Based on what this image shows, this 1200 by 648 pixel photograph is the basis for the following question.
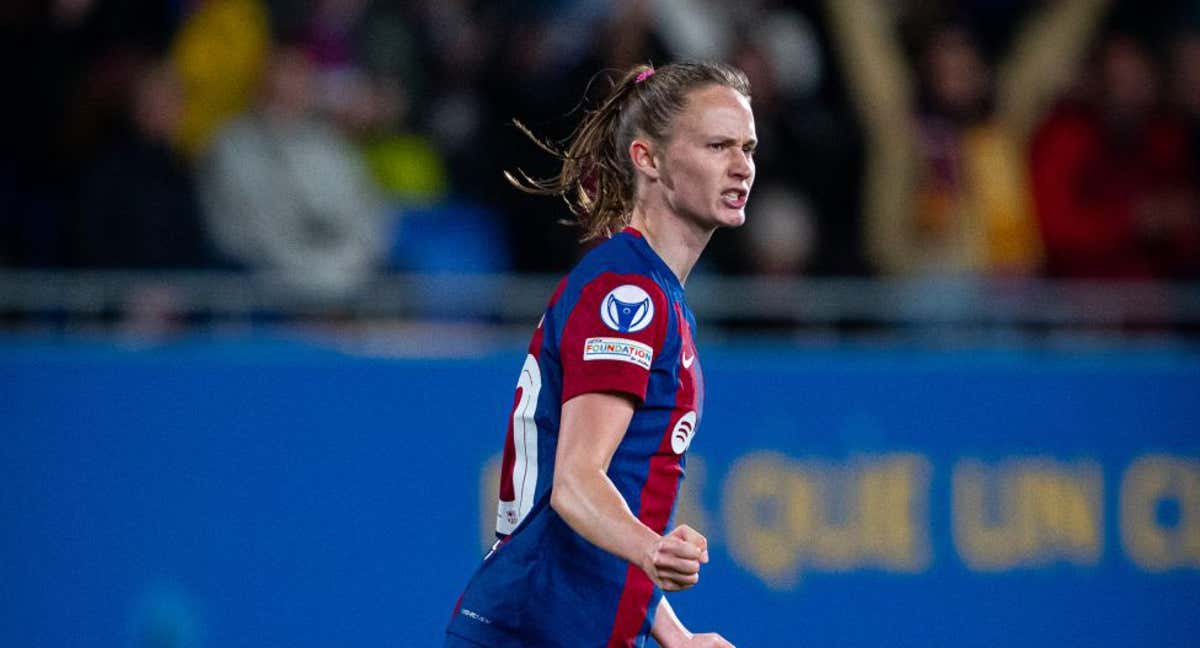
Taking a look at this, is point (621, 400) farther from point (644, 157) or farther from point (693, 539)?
point (644, 157)

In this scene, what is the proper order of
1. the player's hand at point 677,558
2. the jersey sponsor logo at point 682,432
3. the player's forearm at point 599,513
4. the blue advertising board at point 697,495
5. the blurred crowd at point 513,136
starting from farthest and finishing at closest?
the blurred crowd at point 513,136, the blue advertising board at point 697,495, the jersey sponsor logo at point 682,432, the player's forearm at point 599,513, the player's hand at point 677,558

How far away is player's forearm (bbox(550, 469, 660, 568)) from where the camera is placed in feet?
12.3

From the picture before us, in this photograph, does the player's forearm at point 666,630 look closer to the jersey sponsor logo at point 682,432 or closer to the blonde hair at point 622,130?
the jersey sponsor logo at point 682,432

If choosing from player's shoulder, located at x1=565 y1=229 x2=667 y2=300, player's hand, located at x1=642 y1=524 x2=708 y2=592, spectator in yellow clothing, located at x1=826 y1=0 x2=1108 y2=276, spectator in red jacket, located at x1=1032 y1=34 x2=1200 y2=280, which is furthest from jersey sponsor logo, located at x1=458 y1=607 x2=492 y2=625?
spectator in red jacket, located at x1=1032 y1=34 x2=1200 y2=280

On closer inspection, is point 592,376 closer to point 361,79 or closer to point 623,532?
point 623,532

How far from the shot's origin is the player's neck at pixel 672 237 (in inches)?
170

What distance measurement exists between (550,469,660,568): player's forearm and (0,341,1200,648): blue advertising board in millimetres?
4452

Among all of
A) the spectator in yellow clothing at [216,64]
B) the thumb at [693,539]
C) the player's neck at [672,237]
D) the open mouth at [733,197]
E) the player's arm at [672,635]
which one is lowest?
the thumb at [693,539]

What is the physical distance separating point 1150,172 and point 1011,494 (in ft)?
7.67

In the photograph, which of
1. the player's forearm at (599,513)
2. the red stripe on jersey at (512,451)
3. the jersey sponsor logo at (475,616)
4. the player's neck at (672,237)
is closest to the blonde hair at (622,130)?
the player's neck at (672,237)

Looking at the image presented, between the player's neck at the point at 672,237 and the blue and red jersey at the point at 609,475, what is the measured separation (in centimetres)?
5

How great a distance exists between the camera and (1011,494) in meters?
8.84

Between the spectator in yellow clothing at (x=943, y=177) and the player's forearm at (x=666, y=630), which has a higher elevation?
the spectator in yellow clothing at (x=943, y=177)

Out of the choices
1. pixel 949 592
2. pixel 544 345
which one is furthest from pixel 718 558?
pixel 544 345
